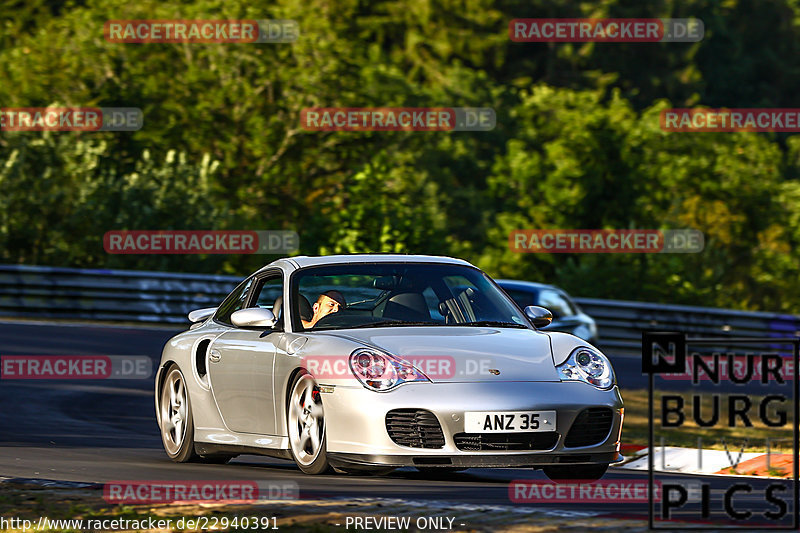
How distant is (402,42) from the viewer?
6356 centimetres

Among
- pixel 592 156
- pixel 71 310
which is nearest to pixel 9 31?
pixel 592 156

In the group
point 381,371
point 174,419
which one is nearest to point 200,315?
point 174,419

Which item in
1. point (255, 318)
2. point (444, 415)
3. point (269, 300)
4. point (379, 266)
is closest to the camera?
point (444, 415)

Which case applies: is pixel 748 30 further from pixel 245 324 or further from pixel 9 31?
pixel 245 324

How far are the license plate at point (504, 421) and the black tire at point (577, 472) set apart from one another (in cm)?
53

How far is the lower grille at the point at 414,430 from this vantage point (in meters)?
9.30

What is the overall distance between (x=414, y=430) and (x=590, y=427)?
1.03 meters

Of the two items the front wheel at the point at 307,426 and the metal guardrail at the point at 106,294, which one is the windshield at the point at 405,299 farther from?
the metal guardrail at the point at 106,294

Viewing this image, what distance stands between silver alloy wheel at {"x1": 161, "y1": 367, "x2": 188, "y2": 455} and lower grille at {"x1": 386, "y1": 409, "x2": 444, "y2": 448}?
105 inches

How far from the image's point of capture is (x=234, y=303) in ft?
38.5

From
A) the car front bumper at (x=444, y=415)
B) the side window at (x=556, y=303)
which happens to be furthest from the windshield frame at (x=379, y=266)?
the side window at (x=556, y=303)

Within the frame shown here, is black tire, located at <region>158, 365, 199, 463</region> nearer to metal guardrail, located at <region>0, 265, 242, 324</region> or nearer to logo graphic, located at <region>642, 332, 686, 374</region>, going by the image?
logo graphic, located at <region>642, 332, 686, 374</region>

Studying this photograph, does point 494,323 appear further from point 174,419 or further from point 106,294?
point 106,294

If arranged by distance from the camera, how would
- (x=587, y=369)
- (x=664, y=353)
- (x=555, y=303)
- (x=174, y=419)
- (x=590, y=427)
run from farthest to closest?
(x=555, y=303) < (x=174, y=419) < (x=587, y=369) < (x=590, y=427) < (x=664, y=353)
